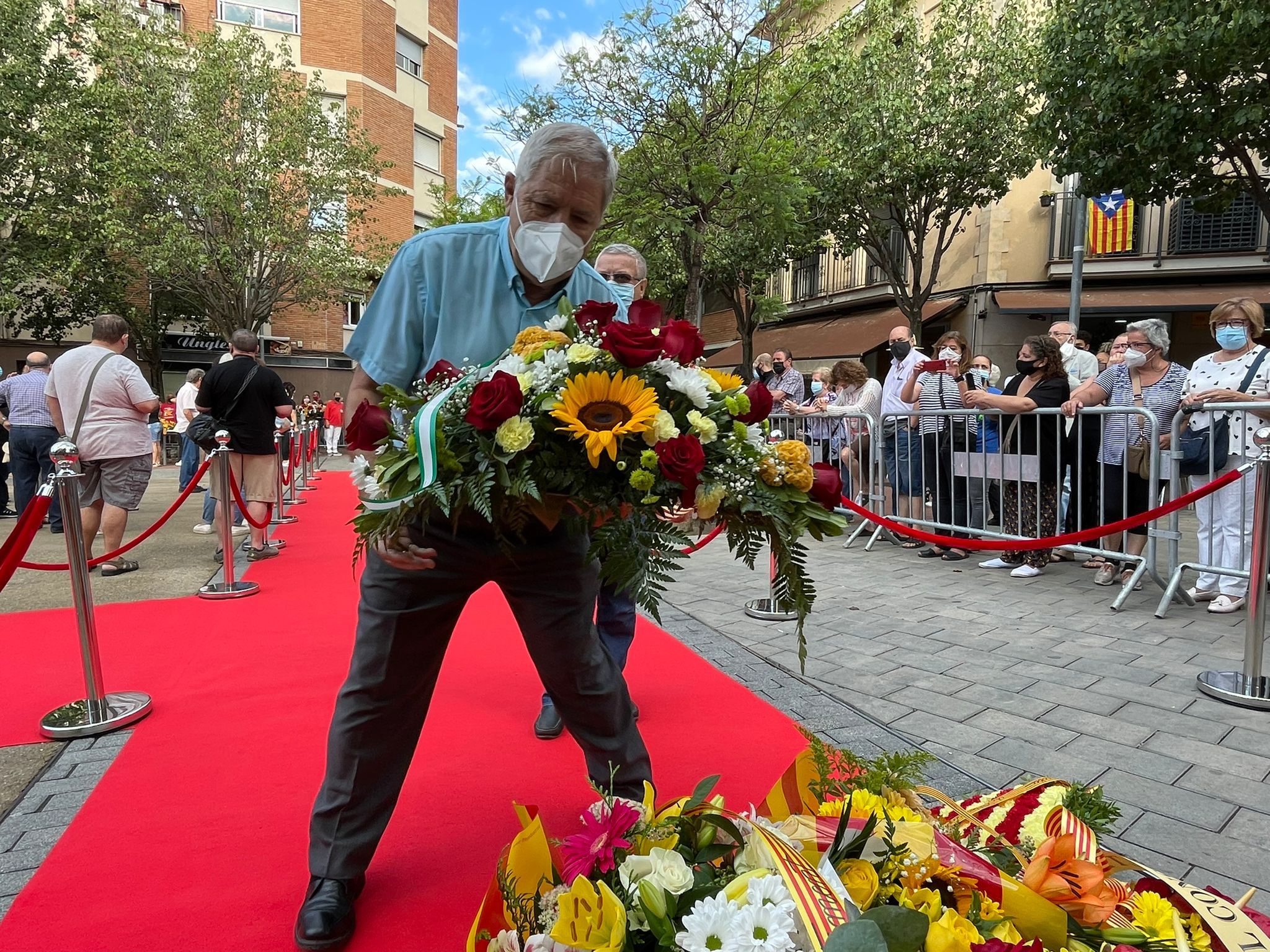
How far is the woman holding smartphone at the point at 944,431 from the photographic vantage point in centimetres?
705

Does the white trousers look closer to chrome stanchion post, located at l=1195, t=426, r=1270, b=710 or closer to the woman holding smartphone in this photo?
chrome stanchion post, located at l=1195, t=426, r=1270, b=710

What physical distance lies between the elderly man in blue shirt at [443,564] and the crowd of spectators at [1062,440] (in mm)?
3024

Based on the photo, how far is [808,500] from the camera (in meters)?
1.72

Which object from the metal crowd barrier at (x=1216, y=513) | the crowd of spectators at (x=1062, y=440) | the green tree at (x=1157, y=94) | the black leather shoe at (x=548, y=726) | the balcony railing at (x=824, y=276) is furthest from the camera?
the balcony railing at (x=824, y=276)

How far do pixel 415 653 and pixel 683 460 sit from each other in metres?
0.96

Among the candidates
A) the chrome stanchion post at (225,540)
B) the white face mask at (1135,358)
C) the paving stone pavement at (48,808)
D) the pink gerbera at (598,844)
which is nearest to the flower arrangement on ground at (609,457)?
the pink gerbera at (598,844)

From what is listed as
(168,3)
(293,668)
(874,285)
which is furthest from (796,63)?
(168,3)

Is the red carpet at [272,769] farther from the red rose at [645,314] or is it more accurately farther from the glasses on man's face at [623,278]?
the glasses on man's face at [623,278]

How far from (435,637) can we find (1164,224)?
70.0ft

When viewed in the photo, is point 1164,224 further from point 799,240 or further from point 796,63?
point 796,63

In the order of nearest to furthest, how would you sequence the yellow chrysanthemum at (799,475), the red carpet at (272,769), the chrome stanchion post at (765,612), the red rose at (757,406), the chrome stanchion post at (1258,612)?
1. the yellow chrysanthemum at (799,475)
2. the red rose at (757,406)
3. the red carpet at (272,769)
4. the chrome stanchion post at (1258,612)
5. the chrome stanchion post at (765,612)

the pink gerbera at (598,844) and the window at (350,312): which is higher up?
the window at (350,312)

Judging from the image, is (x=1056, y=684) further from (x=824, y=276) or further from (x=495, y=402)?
(x=824, y=276)

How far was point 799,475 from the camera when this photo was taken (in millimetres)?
1700
